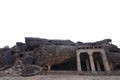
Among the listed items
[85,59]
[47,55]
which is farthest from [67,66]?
[47,55]

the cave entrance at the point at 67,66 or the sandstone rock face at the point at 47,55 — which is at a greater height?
the sandstone rock face at the point at 47,55

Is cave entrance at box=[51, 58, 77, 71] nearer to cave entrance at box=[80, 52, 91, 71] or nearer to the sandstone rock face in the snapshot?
the sandstone rock face

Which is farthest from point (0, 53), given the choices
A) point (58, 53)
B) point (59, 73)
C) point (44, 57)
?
point (59, 73)

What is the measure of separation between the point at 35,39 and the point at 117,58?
58.1ft

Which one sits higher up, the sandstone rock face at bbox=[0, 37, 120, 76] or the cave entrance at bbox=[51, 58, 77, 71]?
the sandstone rock face at bbox=[0, 37, 120, 76]

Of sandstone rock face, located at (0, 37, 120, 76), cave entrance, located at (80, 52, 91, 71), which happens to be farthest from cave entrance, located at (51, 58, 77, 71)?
cave entrance, located at (80, 52, 91, 71)

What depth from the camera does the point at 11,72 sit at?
74.7 ft

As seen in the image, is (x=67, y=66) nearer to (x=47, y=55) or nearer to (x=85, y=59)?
(x=85, y=59)

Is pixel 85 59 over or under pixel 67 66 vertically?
over

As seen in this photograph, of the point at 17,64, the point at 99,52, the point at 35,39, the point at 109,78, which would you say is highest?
the point at 35,39

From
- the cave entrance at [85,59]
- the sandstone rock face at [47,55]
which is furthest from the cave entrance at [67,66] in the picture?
the cave entrance at [85,59]

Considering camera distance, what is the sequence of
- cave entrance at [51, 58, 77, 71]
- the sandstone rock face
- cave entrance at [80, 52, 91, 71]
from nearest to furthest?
the sandstone rock face → cave entrance at [80, 52, 91, 71] → cave entrance at [51, 58, 77, 71]

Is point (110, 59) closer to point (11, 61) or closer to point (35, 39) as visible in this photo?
point (35, 39)

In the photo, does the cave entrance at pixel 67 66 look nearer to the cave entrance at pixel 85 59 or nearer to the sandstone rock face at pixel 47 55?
the sandstone rock face at pixel 47 55
